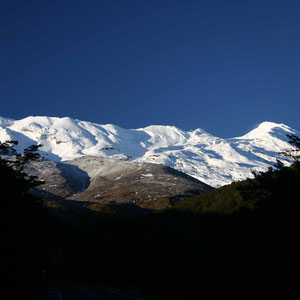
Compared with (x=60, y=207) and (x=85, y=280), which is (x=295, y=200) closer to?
(x=85, y=280)

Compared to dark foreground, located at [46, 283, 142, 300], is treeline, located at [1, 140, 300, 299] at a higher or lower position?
higher

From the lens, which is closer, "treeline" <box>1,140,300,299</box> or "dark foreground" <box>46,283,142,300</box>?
"treeline" <box>1,140,300,299</box>

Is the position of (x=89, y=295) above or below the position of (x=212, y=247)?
below

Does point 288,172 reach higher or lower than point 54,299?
higher

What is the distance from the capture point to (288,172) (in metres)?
19.7

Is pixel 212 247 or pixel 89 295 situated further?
pixel 212 247

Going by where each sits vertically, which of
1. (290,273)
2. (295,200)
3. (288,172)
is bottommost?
(290,273)

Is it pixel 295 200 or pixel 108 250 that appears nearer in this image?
pixel 295 200

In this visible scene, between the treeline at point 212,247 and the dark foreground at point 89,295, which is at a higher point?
the treeline at point 212,247

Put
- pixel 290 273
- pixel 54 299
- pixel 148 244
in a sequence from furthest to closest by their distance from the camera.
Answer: pixel 148 244, pixel 54 299, pixel 290 273

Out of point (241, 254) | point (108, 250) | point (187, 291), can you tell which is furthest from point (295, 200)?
point (108, 250)

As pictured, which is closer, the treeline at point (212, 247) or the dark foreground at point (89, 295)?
the treeline at point (212, 247)

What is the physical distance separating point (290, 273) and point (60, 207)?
14223cm

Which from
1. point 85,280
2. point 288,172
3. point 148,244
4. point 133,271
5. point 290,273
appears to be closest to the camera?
point 290,273
